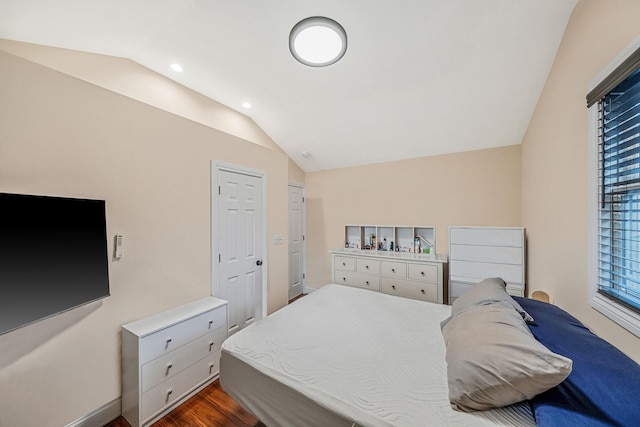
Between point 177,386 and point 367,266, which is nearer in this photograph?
point 177,386

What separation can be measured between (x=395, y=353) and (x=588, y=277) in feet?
4.07

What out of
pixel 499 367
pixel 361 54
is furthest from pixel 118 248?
pixel 361 54

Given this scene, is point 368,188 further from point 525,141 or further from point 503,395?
point 503,395

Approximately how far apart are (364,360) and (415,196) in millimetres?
2700

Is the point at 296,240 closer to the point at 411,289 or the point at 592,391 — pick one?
the point at 411,289

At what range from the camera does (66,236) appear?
1.36 m

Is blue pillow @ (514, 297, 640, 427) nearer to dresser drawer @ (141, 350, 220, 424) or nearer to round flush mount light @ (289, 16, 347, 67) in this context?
dresser drawer @ (141, 350, 220, 424)

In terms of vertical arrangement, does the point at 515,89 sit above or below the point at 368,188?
above

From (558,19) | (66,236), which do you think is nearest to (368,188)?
(558,19)

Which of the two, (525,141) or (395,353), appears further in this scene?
(525,141)

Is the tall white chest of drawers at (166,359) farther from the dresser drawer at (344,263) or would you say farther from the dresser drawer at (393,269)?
the dresser drawer at (393,269)

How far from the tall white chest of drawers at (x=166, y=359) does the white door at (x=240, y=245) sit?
20.9 inches

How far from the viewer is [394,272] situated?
317 cm

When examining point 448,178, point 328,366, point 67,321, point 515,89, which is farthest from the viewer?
point 448,178
